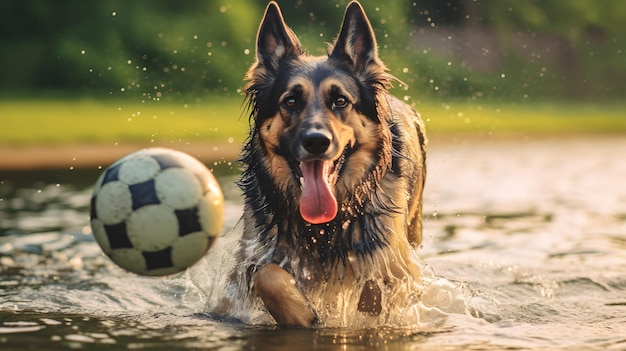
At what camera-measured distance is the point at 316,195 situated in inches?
245

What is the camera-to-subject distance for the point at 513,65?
40.5 m

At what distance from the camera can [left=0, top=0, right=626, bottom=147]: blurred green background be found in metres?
32.3

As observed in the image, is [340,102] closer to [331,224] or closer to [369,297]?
[331,224]

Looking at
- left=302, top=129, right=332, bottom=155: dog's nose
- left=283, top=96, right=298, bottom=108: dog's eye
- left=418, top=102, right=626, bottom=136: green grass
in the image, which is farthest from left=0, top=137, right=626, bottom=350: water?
left=418, top=102, right=626, bottom=136: green grass

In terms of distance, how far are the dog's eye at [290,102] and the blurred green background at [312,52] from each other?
21002 millimetres

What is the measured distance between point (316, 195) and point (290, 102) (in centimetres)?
58

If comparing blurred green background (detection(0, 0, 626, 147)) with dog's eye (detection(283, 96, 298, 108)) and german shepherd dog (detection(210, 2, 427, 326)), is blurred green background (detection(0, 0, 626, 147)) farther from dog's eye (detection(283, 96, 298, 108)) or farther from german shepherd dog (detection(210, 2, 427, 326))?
dog's eye (detection(283, 96, 298, 108))

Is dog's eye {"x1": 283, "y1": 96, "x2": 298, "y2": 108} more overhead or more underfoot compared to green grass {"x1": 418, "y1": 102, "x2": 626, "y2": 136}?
more underfoot

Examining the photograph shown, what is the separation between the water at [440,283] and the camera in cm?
593

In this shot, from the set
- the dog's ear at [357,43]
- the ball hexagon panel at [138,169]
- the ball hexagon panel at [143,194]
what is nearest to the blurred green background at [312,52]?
the dog's ear at [357,43]

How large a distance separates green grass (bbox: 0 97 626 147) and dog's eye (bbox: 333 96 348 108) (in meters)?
16.2

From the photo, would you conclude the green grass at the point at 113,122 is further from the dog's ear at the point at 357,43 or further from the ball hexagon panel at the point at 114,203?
the ball hexagon panel at the point at 114,203

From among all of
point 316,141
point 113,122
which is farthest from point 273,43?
point 113,122

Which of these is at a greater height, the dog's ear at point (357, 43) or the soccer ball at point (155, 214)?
the dog's ear at point (357, 43)
